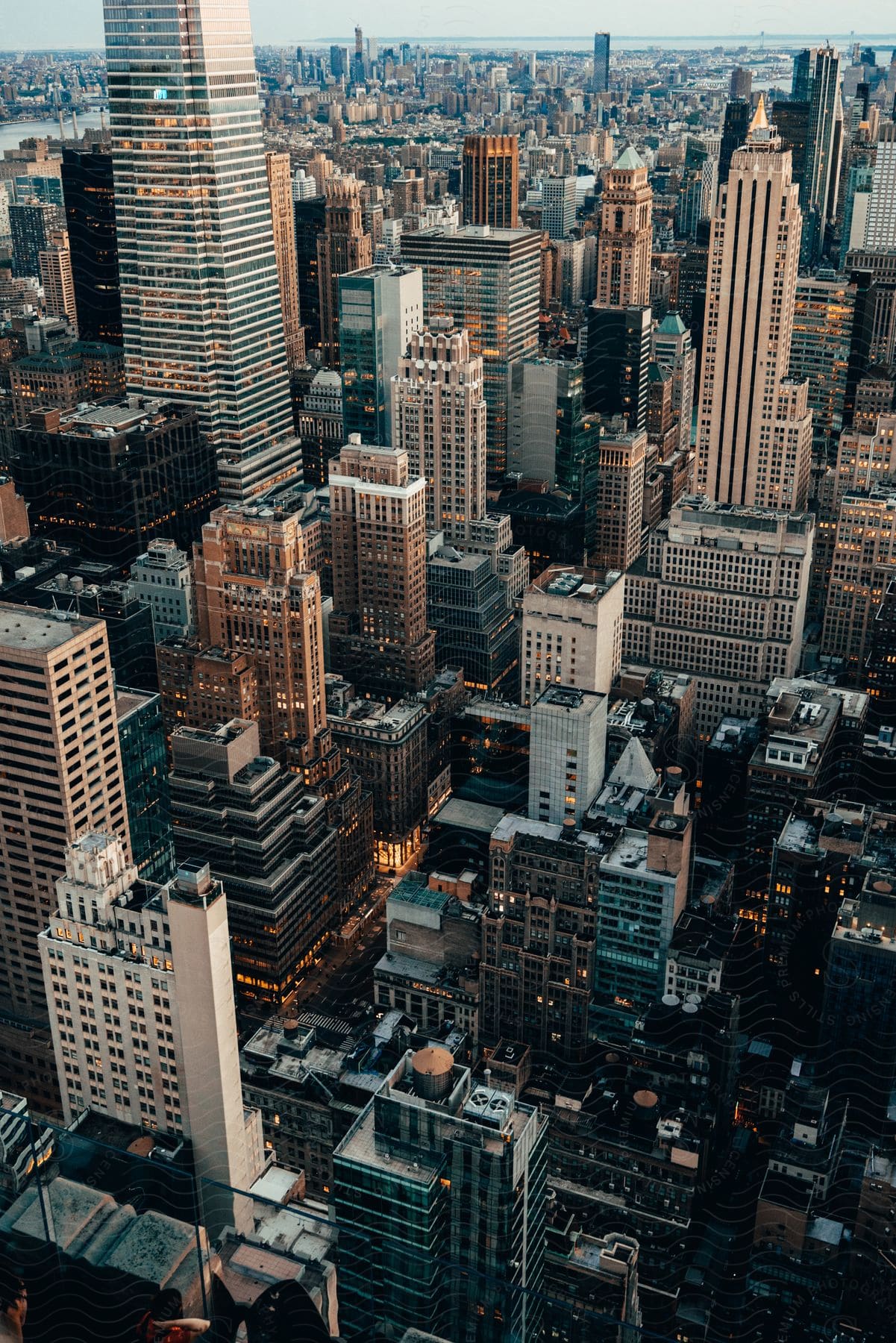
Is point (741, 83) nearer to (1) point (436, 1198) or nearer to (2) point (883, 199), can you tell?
(2) point (883, 199)

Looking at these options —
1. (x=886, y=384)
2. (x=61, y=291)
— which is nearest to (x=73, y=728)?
(x=886, y=384)

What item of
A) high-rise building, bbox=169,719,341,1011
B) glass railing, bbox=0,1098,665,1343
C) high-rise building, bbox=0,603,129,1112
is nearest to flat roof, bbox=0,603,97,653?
high-rise building, bbox=0,603,129,1112

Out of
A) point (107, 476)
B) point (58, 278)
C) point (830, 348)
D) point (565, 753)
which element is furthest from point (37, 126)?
point (565, 753)

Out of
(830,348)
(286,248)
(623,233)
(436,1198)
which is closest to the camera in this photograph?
(436,1198)

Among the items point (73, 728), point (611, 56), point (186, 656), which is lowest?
point (186, 656)

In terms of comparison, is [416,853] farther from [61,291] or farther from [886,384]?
[61,291]

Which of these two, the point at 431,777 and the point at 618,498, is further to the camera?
the point at 618,498

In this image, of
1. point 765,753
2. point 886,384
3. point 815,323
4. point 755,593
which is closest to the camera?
point 765,753
